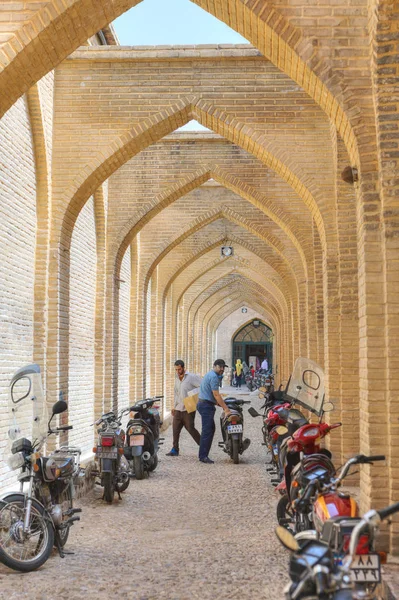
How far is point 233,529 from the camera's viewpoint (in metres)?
5.75

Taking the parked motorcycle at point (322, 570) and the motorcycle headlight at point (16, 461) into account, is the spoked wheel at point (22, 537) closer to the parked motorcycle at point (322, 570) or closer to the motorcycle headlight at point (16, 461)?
the motorcycle headlight at point (16, 461)

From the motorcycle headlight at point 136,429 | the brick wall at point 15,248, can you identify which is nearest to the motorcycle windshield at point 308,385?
the motorcycle headlight at point 136,429

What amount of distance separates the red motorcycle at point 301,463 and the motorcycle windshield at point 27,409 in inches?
68.6

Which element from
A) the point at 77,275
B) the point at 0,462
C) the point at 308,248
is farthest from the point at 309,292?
the point at 0,462

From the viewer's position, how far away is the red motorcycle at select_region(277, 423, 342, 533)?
4570 mm

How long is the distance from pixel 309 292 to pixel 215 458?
3.10 metres

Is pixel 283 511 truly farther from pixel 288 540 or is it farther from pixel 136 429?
pixel 136 429

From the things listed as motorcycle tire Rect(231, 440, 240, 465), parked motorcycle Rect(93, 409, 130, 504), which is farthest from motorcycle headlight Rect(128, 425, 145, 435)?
motorcycle tire Rect(231, 440, 240, 465)

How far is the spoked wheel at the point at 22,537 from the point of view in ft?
14.2

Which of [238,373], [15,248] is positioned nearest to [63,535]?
[15,248]

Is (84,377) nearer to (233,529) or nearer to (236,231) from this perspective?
(233,529)

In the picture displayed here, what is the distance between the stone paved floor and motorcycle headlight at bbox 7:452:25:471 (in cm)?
64

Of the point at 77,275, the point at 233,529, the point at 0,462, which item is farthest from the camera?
the point at 77,275

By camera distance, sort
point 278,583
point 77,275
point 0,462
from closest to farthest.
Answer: point 278,583 < point 0,462 < point 77,275
